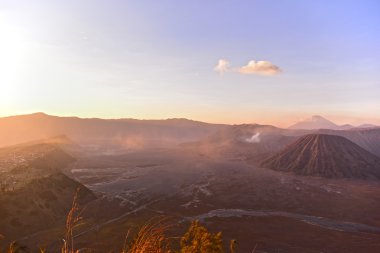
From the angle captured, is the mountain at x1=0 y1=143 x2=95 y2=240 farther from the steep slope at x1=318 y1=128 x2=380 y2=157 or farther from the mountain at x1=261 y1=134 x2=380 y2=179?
the steep slope at x1=318 y1=128 x2=380 y2=157

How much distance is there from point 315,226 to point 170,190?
118ft

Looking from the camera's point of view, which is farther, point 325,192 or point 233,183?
point 233,183

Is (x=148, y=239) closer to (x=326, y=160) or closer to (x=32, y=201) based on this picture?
(x=32, y=201)

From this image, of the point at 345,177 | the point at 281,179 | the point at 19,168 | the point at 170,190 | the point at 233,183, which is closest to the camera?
the point at 19,168

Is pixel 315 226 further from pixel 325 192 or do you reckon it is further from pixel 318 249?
pixel 325 192

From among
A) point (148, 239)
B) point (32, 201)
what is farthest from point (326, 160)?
point (148, 239)

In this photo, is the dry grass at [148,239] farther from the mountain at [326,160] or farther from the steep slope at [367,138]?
the steep slope at [367,138]

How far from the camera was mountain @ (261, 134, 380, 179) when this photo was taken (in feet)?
367

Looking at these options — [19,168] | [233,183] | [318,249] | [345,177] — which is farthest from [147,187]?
[345,177]

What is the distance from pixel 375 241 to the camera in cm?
5016

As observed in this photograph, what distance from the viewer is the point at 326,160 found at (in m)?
117

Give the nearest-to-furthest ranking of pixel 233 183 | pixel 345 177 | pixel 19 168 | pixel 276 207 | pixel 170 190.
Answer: pixel 276 207 < pixel 19 168 < pixel 170 190 < pixel 233 183 < pixel 345 177

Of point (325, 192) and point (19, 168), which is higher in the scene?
point (19, 168)

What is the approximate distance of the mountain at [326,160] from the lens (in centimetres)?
11175
